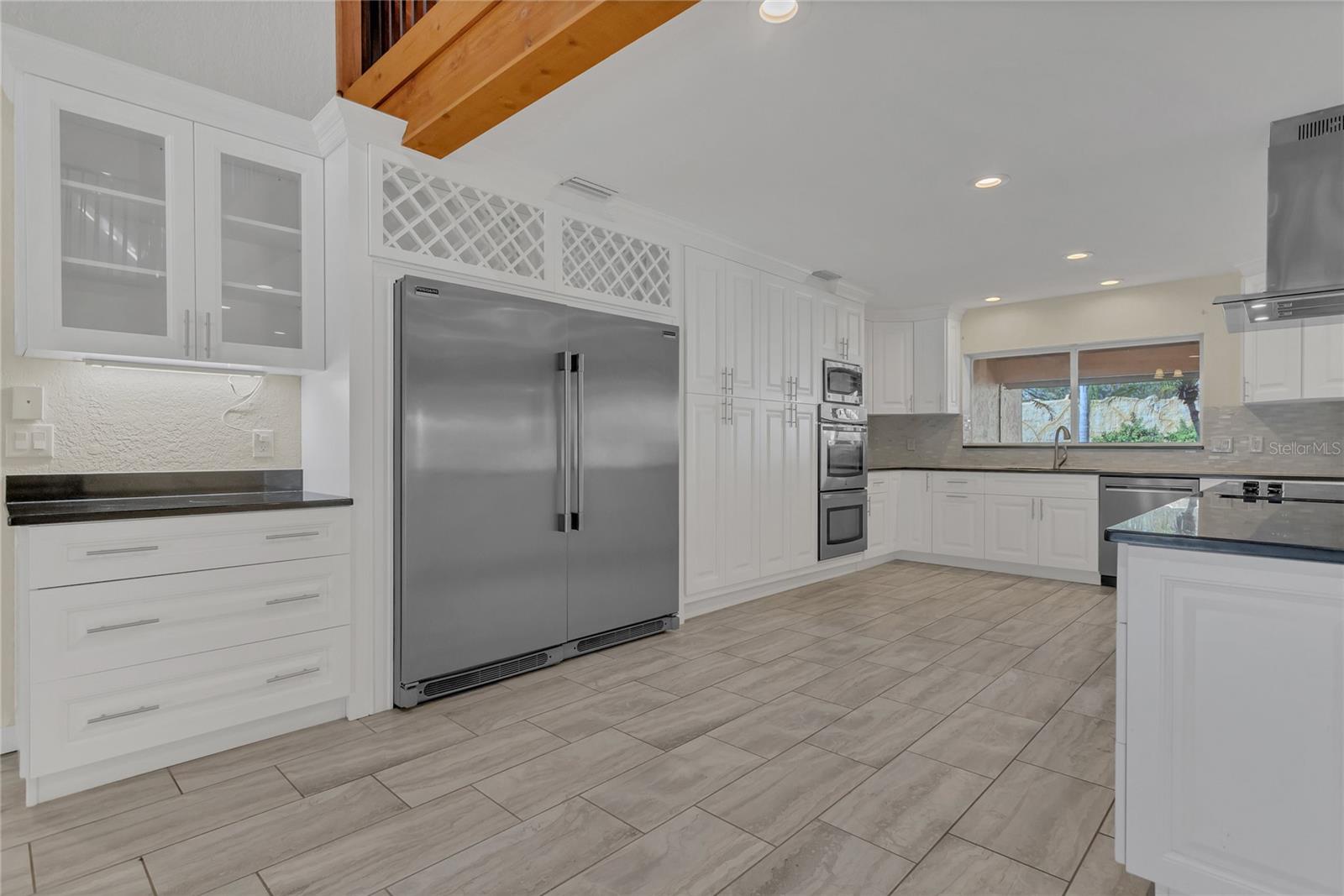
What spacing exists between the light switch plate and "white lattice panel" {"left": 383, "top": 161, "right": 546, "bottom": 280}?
1312mm

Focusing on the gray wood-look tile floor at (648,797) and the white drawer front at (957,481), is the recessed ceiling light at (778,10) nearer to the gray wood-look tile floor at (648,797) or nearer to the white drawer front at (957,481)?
the gray wood-look tile floor at (648,797)

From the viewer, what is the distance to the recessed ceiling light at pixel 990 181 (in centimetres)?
317

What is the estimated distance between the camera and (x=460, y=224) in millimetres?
3045

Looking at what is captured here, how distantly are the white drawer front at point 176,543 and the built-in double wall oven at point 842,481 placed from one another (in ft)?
11.4

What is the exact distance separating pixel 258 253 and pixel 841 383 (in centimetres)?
406

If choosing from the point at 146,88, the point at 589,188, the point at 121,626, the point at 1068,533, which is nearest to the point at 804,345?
the point at 589,188

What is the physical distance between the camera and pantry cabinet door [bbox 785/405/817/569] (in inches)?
186

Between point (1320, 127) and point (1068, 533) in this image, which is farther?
point (1068, 533)

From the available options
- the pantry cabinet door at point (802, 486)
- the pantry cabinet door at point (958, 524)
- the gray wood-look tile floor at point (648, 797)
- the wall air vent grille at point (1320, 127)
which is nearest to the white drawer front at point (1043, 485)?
the pantry cabinet door at point (958, 524)

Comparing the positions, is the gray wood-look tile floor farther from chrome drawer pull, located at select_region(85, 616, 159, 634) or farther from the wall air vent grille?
the wall air vent grille

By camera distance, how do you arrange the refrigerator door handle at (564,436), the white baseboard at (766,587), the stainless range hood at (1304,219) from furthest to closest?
1. the white baseboard at (766,587)
2. the refrigerator door handle at (564,436)
3. the stainless range hood at (1304,219)

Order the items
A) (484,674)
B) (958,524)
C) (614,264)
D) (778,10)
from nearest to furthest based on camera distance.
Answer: (778,10), (484,674), (614,264), (958,524)

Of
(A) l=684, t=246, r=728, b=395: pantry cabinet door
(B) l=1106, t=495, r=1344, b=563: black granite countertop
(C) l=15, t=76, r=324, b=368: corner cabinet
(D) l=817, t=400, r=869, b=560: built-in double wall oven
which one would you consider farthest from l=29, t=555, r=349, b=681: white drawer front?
(D) l=817, t=400, r=869, b=560: built-in double wall oven

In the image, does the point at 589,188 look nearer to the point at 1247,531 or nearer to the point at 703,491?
the point at 703,491
